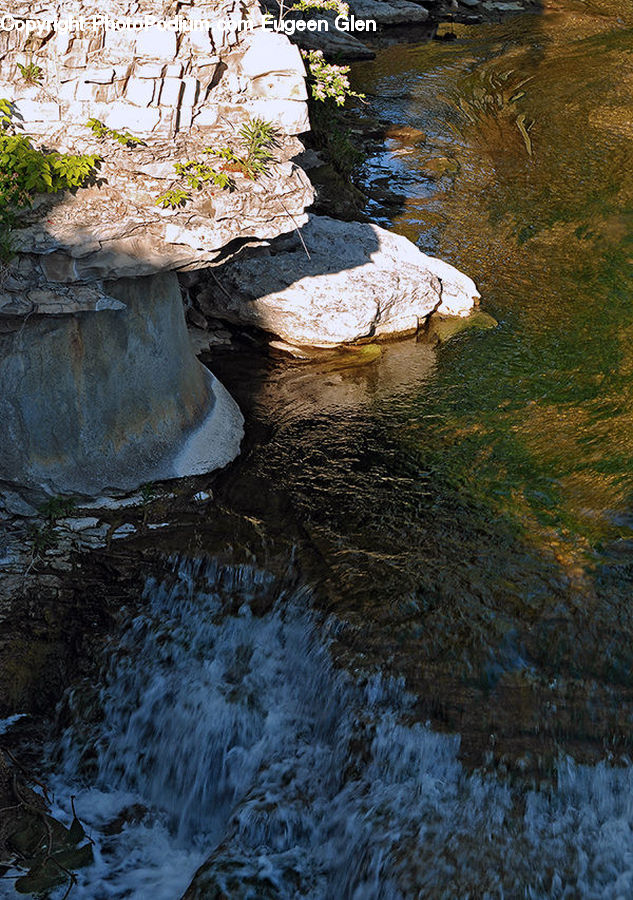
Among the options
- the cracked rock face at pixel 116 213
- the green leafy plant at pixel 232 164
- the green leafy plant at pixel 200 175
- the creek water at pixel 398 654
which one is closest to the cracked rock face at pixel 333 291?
the creek water at pixel 398 654

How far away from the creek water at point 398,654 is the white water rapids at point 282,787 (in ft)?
0.04

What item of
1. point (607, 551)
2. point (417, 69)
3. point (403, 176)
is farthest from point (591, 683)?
point (417, 69)

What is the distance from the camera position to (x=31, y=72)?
18.1 feet

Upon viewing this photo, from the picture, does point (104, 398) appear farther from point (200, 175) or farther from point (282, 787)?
point (282, 787)

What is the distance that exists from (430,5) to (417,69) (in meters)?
4.39

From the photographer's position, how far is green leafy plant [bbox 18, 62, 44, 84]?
5512mm

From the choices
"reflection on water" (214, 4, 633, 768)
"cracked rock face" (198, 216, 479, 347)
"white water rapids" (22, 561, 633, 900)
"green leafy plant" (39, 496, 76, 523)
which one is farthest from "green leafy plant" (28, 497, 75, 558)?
"cracked rock face" (198, 216, 479, 347)

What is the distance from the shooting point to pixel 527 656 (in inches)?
206

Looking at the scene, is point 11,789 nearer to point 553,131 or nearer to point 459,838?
point 459,838

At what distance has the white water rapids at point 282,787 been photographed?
4.42 meters

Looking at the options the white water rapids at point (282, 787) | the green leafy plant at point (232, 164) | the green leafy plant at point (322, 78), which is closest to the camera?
the white water rapids at point (282, 787)

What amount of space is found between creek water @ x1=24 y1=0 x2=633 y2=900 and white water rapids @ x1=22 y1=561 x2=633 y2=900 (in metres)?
0.01

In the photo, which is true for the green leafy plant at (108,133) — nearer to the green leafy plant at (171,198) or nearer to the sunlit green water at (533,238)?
the green leafy plant at (171,198)

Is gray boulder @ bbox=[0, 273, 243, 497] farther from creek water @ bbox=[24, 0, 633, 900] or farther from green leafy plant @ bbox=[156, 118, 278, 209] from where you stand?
A: green leafy plant @ bbox=[156, 118, 278, 209]
